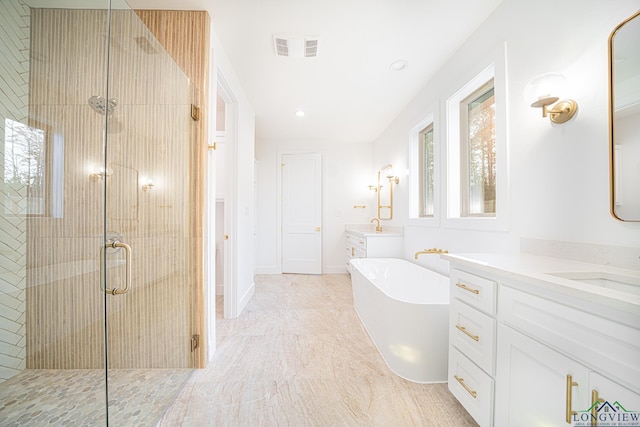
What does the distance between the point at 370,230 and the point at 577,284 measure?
12.4ft

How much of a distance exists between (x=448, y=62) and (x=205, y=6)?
2.03m

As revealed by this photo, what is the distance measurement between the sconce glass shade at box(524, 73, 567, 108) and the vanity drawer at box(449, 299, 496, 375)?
111 cm

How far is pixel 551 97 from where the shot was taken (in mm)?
1240

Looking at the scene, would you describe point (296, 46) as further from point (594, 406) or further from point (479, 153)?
point (594, 406)

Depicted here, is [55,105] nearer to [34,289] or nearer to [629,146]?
[34,289]

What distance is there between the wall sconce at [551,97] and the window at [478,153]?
679 mm

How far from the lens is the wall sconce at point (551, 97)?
3.96ft

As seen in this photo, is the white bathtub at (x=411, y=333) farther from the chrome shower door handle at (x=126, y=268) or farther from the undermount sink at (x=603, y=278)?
the chrome shower door handle at (x=126, y=268)

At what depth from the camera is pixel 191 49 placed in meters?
1.79

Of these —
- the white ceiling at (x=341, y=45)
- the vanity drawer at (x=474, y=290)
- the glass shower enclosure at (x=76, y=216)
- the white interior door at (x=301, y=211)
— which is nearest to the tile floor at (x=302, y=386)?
the glass shower enclosure at (x=76, y=216)

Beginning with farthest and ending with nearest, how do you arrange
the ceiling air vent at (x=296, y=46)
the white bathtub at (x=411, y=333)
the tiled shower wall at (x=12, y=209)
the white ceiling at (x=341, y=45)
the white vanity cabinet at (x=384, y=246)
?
the white vanity cabinet at (x=384, y=246), the ceiling air vent at (x=296, y=46), the white ceiling at (x=341, y=45), the white bathtub at (x=411, y=333), the tiled shower wall at (x=12, y=209)

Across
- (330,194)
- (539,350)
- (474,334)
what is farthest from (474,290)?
(330,194)

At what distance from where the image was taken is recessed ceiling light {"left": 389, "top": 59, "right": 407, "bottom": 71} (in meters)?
2.29

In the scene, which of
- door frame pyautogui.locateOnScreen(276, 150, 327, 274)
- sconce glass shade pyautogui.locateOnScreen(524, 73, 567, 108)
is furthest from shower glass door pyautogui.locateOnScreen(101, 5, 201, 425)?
door frame pyautogui.locateOnScreen(276, 150, 327, 274)
